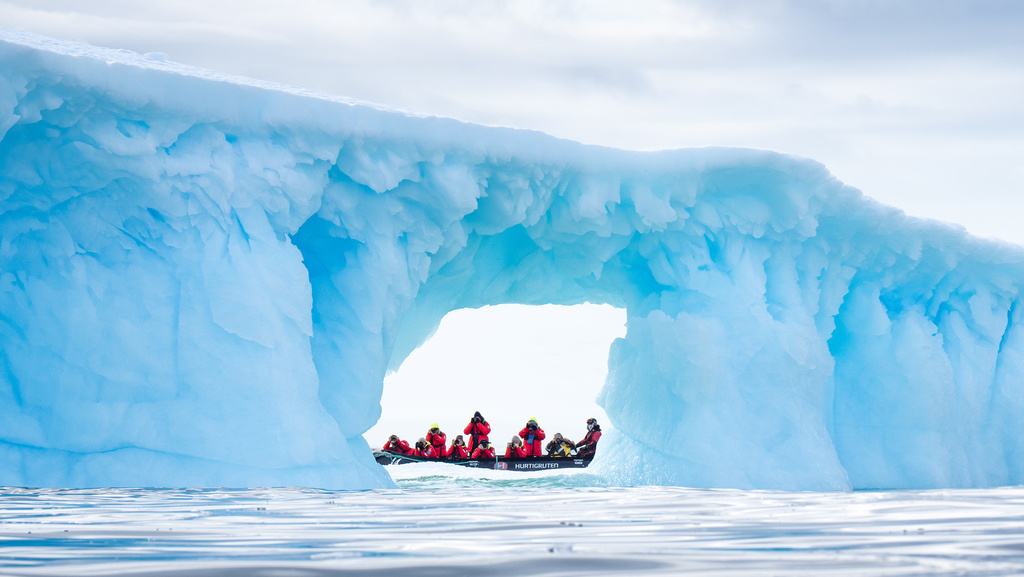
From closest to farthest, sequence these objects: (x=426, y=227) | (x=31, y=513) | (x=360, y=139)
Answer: (x=31, y=513) → (x=360, y=139) → (x=426, y=227)

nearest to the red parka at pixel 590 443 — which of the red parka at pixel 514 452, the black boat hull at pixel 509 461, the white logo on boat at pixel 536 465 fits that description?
the black boat hull at pixel 509 461

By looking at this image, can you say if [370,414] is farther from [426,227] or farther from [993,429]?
[993,429]

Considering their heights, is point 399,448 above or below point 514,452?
above

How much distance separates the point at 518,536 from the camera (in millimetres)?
3293

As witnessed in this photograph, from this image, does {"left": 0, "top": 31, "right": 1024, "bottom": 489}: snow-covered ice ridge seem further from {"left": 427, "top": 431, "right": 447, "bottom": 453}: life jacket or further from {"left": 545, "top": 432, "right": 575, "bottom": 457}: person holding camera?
{"left": 427, "top": 431, "right": 447, "bottom": 453}: life jacket

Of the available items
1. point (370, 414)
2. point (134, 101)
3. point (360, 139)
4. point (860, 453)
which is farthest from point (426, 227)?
point (860, 453)

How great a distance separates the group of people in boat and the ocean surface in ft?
32.0

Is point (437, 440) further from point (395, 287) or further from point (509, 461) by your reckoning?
point (395, 287)

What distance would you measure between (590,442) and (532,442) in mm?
1120

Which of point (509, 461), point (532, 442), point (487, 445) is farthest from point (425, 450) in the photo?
point (532, 442)

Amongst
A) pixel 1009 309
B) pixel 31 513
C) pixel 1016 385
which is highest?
pixel 1009 309

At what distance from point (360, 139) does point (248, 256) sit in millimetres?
1555

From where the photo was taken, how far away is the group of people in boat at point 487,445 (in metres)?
15.3

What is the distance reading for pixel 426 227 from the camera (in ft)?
32.7
